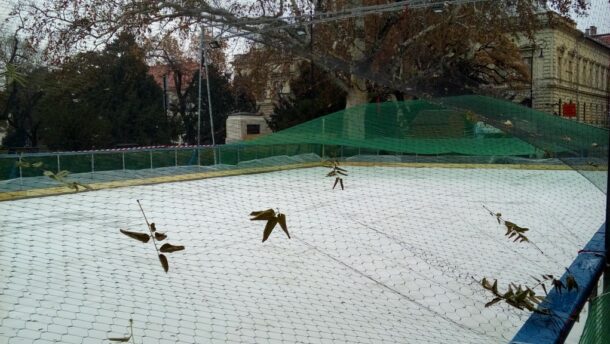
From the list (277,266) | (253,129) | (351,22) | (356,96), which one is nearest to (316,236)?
(277,266)

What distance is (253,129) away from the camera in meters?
20.2

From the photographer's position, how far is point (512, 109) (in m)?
2.93

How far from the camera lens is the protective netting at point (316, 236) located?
106 inches

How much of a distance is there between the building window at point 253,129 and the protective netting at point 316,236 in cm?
992

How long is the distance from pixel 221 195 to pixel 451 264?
397 cm

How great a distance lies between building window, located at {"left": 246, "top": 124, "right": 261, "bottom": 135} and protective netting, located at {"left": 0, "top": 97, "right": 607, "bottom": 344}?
992 centimetres

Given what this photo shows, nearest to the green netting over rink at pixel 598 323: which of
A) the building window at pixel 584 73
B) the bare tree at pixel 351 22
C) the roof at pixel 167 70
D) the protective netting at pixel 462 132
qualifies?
the protective netting at pixel 462 132

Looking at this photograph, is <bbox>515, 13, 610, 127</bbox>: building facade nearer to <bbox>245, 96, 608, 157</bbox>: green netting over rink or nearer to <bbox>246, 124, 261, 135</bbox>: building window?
<bbox>245, 96, 608, 157</bbox>: green netting over rink

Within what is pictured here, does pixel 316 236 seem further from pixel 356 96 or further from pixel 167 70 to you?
pixel 167 70

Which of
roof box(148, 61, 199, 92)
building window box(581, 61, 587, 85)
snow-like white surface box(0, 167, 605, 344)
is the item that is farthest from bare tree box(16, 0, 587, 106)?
roof box(148, 61, 199, 92)

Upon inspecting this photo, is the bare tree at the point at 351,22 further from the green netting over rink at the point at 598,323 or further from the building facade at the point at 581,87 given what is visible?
the green netting over rink at the point at 598,323

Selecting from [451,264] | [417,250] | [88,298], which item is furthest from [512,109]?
[88,298]

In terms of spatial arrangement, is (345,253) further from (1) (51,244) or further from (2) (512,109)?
(1) (51,244)

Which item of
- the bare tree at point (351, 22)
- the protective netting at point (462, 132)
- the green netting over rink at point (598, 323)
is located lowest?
the green netting over rink at point (598, 323)
